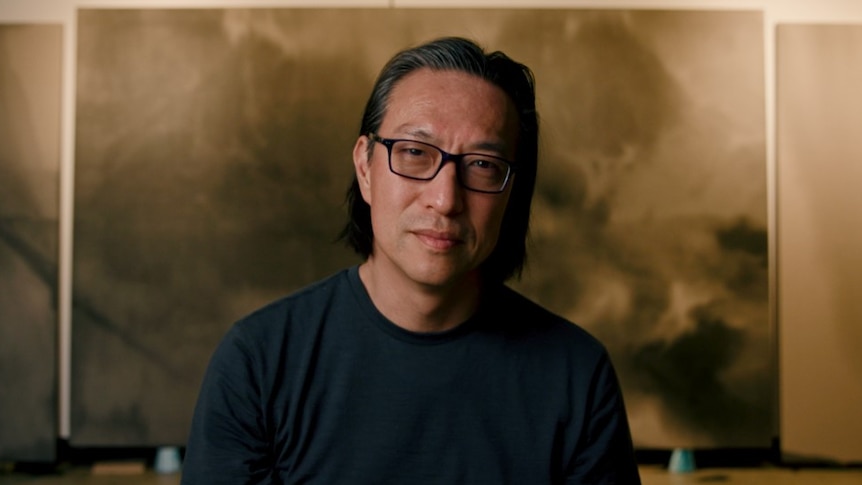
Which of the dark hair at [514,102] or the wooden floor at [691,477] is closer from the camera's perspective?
the dark hair at [514,102]

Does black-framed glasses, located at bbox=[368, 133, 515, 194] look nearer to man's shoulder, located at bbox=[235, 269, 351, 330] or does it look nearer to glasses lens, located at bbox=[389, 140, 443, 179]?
glasses lens, located at bbox=[389, 140, 443, 179]

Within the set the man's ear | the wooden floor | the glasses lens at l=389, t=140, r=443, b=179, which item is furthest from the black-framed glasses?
the wooden floor

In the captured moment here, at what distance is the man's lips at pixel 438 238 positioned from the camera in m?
1.39

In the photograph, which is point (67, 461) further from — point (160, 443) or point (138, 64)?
point (138, 64)

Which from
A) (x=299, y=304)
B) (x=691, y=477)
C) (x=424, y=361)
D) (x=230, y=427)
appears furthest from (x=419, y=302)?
(x=691, y=477)

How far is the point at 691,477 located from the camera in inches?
153

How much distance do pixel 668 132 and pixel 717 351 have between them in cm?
95

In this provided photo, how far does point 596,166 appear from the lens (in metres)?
3.97

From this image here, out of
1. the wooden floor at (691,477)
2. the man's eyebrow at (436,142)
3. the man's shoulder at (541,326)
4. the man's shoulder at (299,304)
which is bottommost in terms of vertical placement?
the wooden floor at (691,477)

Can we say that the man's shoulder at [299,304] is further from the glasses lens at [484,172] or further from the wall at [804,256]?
the wall at [804,256]

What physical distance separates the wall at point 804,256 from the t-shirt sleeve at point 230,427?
286 cm

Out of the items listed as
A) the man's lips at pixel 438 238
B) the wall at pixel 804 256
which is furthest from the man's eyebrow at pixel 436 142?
the wall at pixel 804 256

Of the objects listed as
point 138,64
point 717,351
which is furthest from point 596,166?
point 138,64

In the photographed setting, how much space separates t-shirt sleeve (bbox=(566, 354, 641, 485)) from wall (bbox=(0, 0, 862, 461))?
278 centimetres
